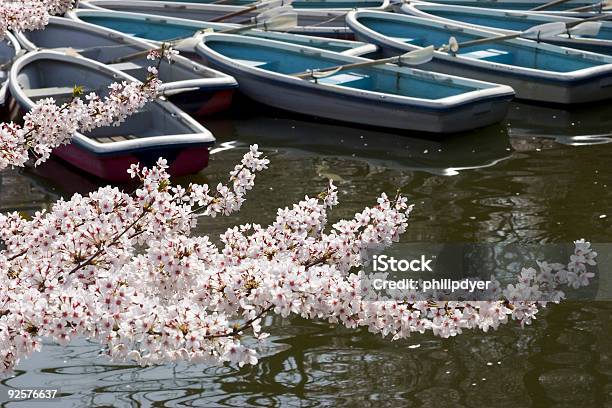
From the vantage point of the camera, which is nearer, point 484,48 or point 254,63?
point 254,63

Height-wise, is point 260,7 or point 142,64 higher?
point 260,7

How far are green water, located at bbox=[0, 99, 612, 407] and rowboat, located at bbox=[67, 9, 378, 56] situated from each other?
1.67 metres

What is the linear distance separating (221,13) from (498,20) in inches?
166

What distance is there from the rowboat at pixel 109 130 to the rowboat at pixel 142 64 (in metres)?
0.32

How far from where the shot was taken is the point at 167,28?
16.4 m

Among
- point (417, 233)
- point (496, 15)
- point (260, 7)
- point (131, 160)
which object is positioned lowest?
point (417, 233)

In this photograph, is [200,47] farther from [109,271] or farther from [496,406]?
[109,271]

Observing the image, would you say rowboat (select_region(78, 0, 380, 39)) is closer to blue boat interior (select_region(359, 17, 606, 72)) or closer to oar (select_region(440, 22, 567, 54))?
blue boat interior (select_region(359, 17, 606, 72))

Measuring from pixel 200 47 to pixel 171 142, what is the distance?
12.5ft

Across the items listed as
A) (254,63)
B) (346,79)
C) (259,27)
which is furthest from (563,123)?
(259,27)

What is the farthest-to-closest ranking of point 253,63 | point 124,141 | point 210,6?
point 210,6 → point 253,63 → point 124,141

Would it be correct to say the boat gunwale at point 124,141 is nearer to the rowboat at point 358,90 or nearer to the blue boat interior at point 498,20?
the rowboat at point 358,90

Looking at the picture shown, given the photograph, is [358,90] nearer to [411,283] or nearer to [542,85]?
[542,85]

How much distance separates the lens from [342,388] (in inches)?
289
